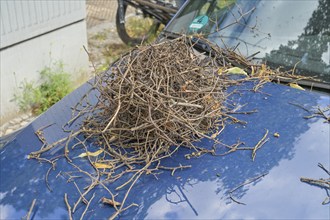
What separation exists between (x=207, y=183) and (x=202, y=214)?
18 centimetres

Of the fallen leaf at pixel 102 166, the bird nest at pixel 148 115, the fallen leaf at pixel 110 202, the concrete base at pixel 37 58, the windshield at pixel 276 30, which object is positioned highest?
the windshield at pixel 276 30

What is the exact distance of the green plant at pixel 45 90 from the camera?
4406 mm

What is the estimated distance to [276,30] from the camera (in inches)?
110

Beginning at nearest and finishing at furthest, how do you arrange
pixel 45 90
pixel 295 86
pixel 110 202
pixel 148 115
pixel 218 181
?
pixel 110 202 → pixel 218 181 → pixel 148 115 → pixel 295 86 → pixel 45 90

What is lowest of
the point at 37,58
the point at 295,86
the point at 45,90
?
the point at 45,90

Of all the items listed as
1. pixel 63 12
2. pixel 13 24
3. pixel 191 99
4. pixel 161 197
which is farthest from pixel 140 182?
pixel 63 12

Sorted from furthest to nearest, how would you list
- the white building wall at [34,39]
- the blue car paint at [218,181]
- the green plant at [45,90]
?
1. the green plant at [45,90]
2. the white building wall at [34,39]
3. the blue car paint at [218,181]

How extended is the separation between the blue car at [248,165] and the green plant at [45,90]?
192 centimetres

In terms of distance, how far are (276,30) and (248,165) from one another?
3.94 ft

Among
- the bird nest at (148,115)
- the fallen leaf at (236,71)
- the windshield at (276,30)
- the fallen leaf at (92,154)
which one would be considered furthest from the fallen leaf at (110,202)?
the windshield at (276,30)

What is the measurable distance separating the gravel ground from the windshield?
2178mm

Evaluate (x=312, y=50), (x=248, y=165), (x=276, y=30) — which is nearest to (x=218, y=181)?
(x=248, y=165)

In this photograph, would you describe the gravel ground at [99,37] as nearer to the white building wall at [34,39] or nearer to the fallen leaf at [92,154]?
the white building wall at [34,39]

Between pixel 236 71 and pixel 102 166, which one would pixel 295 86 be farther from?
pixel 102 166
